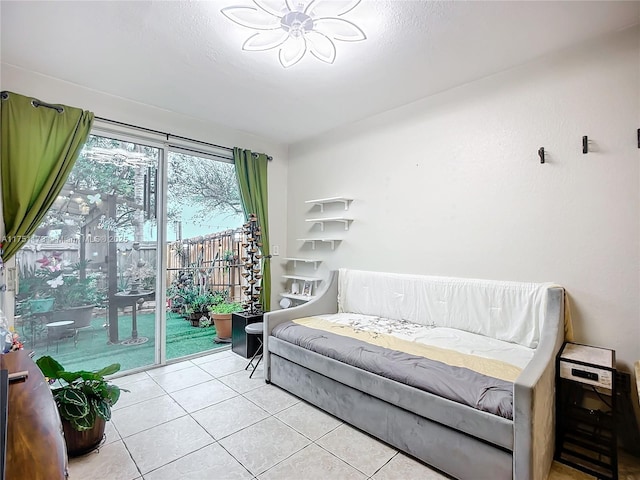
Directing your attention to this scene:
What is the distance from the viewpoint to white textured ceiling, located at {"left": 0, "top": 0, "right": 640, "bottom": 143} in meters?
1.90

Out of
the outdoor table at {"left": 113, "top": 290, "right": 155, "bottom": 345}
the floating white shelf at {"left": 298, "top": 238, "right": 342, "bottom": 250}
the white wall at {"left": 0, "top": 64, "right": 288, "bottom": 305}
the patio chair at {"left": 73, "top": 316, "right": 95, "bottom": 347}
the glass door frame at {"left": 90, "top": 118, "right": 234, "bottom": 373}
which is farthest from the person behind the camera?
the floating white shelf at {"left": 298, "top": 238, "right": 342, "bottom": 250}

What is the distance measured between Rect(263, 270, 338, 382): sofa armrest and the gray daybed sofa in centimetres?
1

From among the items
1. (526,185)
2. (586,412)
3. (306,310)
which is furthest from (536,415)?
(306,310)

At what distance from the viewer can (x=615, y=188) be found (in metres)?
2.07

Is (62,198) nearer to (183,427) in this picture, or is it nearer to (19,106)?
(19,106)

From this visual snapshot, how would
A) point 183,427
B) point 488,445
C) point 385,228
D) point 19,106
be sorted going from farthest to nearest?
Result: point 385,228 < point 19,106 < point 183,427 < point 488,445

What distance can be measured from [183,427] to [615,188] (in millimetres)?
3379

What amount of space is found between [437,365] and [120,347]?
10.0 feet

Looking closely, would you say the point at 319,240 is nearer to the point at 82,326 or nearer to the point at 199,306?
the point at 199,306

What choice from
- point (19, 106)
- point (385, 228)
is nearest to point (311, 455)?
point (385, 228)

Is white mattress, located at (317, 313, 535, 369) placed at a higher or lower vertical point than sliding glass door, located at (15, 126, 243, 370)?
lower

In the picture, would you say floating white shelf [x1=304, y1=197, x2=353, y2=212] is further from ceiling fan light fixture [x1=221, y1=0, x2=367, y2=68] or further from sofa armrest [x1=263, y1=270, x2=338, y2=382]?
ceiling fan light fixture [x1=221, y1=0, x2=367, y2=68]

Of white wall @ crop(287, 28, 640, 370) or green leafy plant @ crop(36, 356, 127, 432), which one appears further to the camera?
white wall @ crop(287, 28, 640, 370)

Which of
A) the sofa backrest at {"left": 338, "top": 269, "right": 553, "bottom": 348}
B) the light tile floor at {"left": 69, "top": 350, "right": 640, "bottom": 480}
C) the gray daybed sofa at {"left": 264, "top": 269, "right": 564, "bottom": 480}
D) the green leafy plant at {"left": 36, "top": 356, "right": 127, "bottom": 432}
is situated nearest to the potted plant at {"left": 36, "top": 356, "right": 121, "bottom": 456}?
the green leafy plant at {"left": 36, "top": 356, "right": 127, "bottom": 432}
